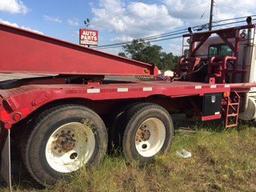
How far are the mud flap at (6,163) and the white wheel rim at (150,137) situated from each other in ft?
6.41

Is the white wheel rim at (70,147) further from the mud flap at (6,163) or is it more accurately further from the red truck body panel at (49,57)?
the red truck body panel at (49,57)

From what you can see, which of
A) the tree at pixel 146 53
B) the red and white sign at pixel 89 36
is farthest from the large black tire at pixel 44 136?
the tree at pixel 146 53

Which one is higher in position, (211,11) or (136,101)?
(211,11)

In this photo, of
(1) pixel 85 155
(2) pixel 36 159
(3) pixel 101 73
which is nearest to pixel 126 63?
(3) pixel 101 73

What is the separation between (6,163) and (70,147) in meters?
0.88

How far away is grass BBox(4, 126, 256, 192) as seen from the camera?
4.84 metres

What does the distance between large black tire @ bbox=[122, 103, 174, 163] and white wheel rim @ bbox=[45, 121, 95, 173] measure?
582 mm

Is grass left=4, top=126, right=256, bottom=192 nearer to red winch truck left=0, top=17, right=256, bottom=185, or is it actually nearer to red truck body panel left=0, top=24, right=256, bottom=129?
red winch truck left=0, top=17, right=256, bottom=185

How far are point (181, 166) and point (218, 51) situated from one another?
4128mm

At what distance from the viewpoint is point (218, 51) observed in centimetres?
908

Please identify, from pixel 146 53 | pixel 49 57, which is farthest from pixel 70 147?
pixel 146 53

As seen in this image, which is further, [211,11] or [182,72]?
[211,11]

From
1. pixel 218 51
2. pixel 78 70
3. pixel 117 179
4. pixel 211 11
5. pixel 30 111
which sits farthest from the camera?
pixel 211 11

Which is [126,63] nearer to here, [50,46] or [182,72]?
[50,46]
